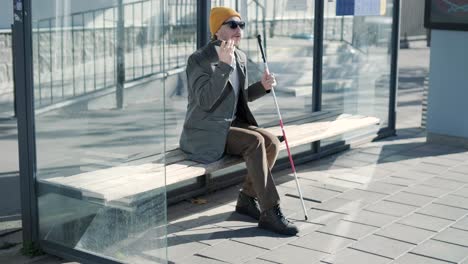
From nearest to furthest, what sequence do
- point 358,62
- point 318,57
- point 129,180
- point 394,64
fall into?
point 129,180
point 318,57
point 358,62
point 394,64

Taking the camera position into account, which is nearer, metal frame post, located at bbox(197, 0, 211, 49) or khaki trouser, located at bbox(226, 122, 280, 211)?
khaki trouser, located at bbox(226, 122, 280, 211)

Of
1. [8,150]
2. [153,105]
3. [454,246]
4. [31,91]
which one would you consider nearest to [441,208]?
[454,246]

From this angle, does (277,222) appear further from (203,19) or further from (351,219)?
(203,19)

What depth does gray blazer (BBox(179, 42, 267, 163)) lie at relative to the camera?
Result: 5562 mm

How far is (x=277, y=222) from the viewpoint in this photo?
5.55 metres

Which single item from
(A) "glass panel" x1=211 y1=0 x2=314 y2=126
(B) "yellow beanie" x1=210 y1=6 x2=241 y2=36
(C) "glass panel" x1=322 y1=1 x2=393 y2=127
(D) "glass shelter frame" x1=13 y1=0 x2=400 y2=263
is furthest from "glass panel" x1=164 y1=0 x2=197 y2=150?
(C) "glass panel" x1=322 y1=1 x2=393 y2=127

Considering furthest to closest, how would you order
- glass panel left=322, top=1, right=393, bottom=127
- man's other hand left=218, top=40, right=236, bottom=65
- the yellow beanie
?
glass panel left=322, top=1, right=393, bottom=127 < the yellow beanie < man's other hand left=218, top=40, right=236, bottom=65

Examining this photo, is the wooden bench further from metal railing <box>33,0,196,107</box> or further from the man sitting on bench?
metal railing <box>33,0,196,107</box>

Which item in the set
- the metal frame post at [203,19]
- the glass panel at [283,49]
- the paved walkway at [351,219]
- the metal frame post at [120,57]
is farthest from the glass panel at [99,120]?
the glass panel at [283,49]

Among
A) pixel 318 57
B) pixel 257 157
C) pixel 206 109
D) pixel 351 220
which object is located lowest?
pixel 351 220

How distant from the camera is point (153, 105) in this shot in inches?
183

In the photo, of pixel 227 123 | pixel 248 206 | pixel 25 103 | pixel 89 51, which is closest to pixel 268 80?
pixel 227 123

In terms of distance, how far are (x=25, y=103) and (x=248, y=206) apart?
Answer: 1863 mm

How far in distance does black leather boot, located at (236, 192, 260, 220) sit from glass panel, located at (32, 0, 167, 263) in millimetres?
1402
